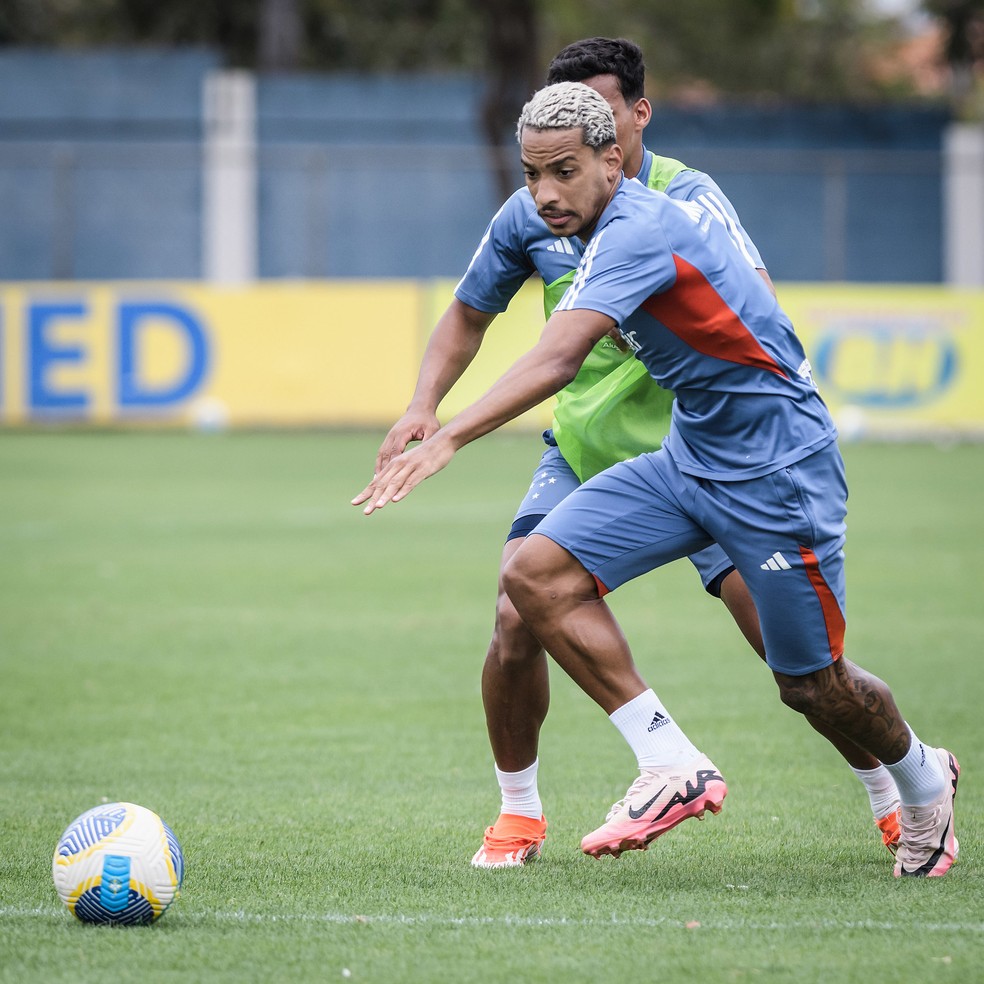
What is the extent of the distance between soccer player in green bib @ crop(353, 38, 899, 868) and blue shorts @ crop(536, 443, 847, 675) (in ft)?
1.11

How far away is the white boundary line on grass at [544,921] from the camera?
4352 mm

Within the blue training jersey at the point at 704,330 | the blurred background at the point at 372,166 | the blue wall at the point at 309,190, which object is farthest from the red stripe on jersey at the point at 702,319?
the blue wall at the point at 309,190

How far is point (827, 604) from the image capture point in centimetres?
473

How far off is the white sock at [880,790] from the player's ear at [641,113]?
7.20ft

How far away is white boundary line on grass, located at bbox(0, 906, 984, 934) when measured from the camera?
435cm

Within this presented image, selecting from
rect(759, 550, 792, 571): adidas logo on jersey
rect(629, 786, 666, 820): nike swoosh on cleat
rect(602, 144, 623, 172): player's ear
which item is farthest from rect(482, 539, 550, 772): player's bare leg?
rect(602, 144, 623, 172): player's ear

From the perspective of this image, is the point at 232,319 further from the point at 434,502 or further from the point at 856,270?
the point at 856,270

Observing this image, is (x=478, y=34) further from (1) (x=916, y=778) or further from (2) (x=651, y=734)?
(2) (x=651, y=734)

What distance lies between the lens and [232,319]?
76.5 ft

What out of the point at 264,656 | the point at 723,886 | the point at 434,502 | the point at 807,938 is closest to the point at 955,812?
the point at 723,886

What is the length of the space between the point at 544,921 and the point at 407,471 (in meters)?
1.25

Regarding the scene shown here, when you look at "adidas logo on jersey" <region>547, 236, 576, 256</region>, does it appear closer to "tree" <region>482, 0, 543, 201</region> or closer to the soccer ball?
the soccer ball

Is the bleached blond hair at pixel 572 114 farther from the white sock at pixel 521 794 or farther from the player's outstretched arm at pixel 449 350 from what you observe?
the white sock at pixel 521 794

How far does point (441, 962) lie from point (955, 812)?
249cm
